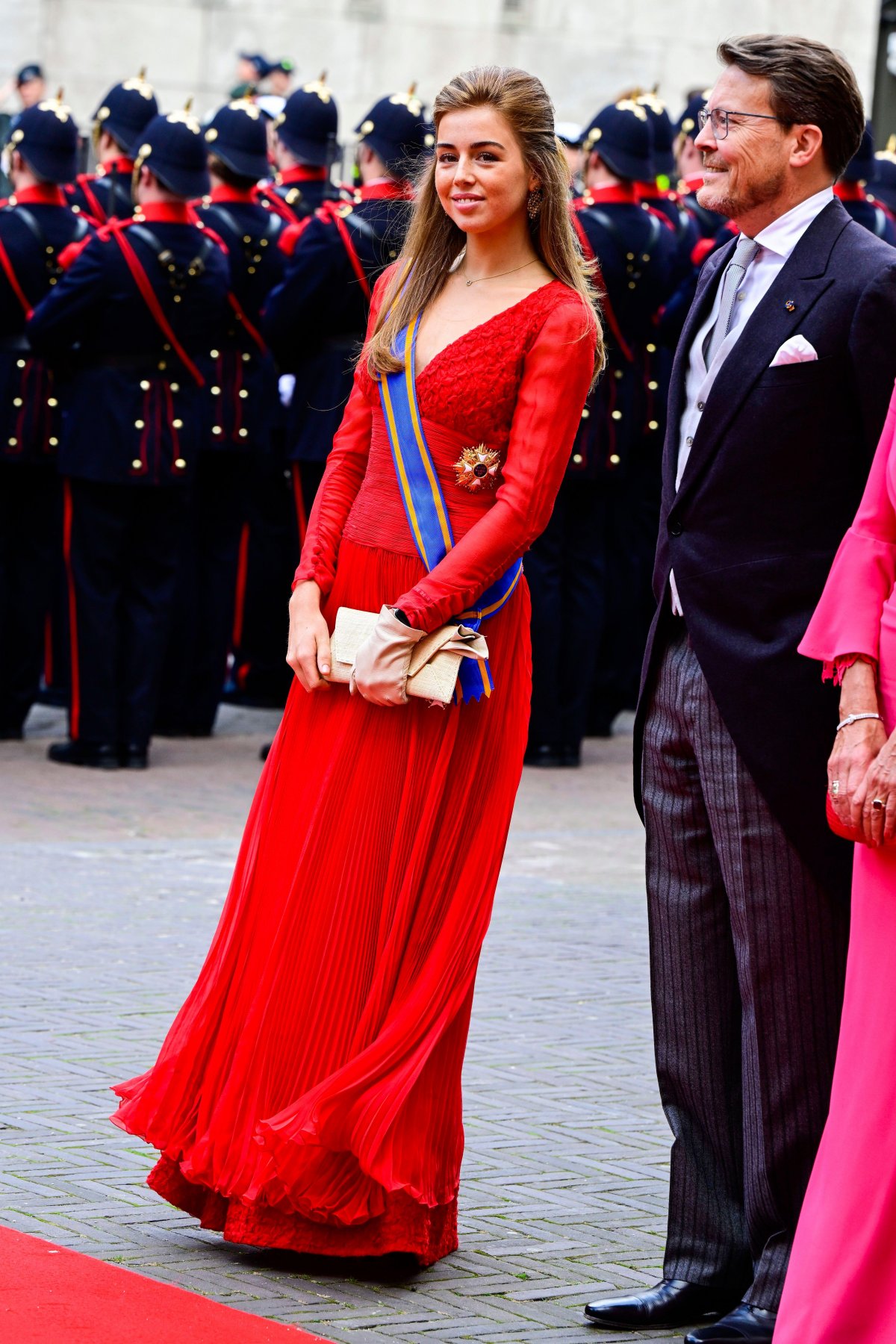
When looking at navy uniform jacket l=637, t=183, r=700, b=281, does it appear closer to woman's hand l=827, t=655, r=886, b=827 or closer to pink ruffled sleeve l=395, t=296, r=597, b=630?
pink ruffled sleeve l=395, t=296, r=597, b=630

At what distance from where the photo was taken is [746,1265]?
4121mm

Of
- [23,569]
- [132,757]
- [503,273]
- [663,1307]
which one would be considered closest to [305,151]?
[23,569]

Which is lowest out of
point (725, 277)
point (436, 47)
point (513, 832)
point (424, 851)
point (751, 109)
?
point (513, 832)

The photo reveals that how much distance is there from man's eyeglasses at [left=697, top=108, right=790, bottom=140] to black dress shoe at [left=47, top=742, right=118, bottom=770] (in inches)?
251

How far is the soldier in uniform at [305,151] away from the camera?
35.7ft

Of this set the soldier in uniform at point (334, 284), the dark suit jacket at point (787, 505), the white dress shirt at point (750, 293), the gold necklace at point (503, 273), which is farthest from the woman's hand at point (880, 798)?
the soldier in uniform at point (334, 284)

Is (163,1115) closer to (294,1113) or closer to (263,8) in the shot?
(294,1113)

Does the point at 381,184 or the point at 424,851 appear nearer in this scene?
the point at 424,851

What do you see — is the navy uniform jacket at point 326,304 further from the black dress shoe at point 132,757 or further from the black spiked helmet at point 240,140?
the black dress shoe at point 132,757

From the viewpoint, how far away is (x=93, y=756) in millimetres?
9977

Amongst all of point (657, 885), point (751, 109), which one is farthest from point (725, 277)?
point (657, 885)

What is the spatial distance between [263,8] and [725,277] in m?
16.8

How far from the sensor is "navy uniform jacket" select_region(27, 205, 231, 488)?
30.9 ft

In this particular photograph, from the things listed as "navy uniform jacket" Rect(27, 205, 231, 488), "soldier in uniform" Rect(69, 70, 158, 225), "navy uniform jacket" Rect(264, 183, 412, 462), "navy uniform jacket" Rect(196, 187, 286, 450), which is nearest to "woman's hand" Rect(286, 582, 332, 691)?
"navy uniform jacket" Rect(264, 183, 412, 462)
